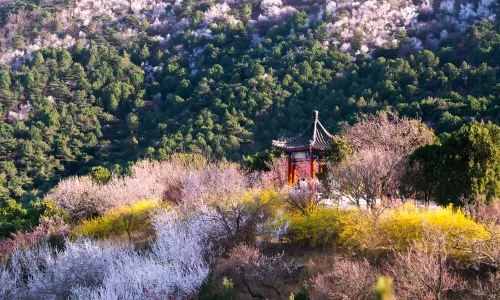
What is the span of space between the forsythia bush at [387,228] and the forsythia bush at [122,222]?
315 inches

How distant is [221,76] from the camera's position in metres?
51.9

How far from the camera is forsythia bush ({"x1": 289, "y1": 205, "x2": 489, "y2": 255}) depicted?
15.3 m

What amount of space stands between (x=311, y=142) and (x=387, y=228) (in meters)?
6.94

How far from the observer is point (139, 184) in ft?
89.0

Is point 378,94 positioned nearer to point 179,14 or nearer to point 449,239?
point 449,239

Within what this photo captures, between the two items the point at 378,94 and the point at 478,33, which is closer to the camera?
the point at 378,94

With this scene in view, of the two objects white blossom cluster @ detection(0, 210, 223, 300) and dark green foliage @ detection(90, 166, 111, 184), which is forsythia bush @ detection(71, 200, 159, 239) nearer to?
white blossom cluster @ detection(0, 210, 223, 300)

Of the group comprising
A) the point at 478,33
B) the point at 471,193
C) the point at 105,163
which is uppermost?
the point at 478,33

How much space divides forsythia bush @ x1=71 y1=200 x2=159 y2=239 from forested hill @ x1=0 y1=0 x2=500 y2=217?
6.15m

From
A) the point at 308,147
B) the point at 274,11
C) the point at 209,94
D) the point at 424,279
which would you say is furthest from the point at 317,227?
the point at 274,11

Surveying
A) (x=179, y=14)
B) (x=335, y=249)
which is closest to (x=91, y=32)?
(x=179, y=14)

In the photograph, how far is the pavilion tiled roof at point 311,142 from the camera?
22891 millimetres

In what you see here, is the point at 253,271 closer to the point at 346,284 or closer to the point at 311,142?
the point at 346,284

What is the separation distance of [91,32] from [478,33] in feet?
127
